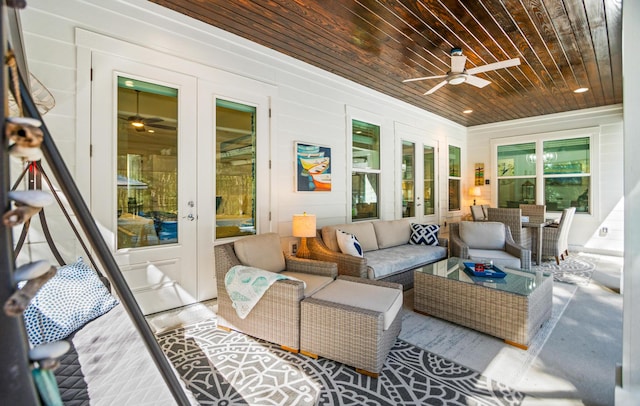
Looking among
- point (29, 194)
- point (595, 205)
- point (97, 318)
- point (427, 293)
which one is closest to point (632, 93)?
point (427, 293)

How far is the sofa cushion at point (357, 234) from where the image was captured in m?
3.80

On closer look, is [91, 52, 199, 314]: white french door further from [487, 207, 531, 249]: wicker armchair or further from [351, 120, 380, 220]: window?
[487, 207, 531, 249]: wicker armchair

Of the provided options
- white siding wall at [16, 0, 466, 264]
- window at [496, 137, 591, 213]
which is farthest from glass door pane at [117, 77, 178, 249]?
window at [496, 137, 591, 213]

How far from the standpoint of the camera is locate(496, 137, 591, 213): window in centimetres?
649

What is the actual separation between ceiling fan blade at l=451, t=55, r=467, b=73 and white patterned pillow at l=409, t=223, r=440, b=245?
233 cm

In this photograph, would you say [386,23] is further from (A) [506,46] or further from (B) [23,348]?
(B) [23,348]

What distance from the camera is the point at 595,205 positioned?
247 inches

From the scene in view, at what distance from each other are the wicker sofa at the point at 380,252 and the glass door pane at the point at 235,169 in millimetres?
898

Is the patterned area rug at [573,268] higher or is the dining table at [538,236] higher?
the dining table at [538,236]

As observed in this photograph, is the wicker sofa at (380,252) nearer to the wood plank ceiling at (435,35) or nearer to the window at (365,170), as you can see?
the window at (365,170)

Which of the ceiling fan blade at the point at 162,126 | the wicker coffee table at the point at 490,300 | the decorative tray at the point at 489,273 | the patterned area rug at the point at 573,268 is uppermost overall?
the ceiling fan blade at the point at 162,126

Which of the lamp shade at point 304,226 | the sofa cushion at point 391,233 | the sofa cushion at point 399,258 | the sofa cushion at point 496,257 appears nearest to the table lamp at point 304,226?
the lamp shade at point 304,226

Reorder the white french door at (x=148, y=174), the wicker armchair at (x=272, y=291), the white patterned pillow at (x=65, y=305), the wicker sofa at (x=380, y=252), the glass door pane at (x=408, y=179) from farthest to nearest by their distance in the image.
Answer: the glass door pane at (x=408, y=179) → the wicker sofa at (x=380, y=252) → the white french door at (x=148, y=174) → the wicker armchair at (x=272, y=291) → the white patterned pillow at (x=65, y=305)

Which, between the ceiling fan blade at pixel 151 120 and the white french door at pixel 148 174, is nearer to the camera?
the white french door at pixel 148 174
